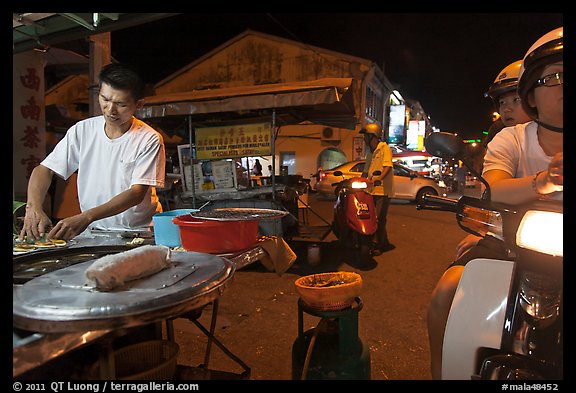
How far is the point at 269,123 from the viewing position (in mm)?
6320

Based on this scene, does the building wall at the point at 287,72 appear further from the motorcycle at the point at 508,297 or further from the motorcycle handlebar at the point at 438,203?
the motorcycle at the point at 508,297

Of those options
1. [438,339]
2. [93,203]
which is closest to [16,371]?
[438,339]

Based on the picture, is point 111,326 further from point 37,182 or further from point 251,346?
point 251,346

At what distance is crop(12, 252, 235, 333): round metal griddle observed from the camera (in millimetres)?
928

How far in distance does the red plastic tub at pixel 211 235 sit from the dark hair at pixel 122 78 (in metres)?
1.11

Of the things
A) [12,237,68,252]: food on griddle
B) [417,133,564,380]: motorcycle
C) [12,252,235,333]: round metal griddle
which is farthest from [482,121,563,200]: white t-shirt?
[12,237,68,252]: food on griddle

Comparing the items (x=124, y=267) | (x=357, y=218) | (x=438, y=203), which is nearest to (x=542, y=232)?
(x=438, y=203)

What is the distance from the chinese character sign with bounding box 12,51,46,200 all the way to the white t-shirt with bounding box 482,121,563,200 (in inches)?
299

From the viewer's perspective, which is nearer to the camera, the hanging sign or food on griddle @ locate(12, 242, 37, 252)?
food on griddle @ locate(12, 242, 37, 252)

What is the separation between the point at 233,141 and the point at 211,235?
16.3 feet

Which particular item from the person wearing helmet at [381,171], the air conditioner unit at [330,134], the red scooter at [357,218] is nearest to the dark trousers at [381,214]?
the person wearing helmet at [381,171]

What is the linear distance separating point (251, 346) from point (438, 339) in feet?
6.25

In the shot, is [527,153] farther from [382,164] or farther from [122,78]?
[382,164]

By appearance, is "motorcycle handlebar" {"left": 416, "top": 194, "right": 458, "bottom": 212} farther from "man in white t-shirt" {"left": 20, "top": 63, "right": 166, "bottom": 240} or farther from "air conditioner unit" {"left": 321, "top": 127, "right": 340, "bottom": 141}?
"air conditioner unit" {"left": 321, "top": 127, "right": 340, "bottom": 141}
